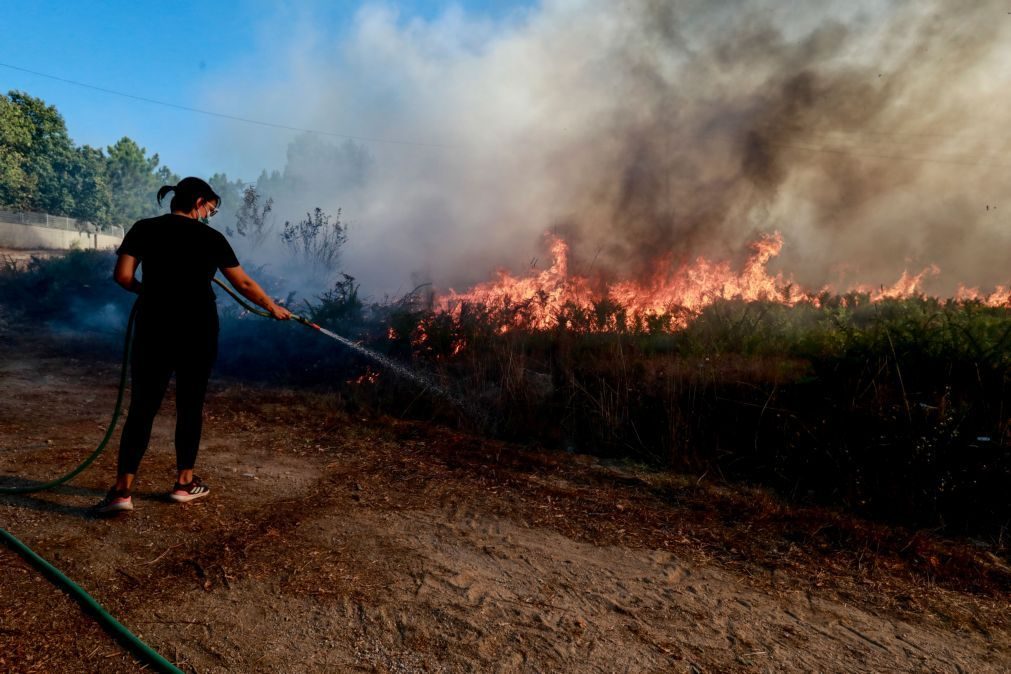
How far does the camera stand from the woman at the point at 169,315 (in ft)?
10.6

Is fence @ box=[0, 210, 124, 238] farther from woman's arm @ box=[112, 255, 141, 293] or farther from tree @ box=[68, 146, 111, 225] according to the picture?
woman's arm @ box=[112, 255, 141, 293]

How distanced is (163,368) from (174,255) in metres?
0.69

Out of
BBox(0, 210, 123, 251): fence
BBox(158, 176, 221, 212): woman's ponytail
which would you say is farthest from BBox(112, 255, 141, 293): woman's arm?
BBox(0, 210, 123, 251): fence

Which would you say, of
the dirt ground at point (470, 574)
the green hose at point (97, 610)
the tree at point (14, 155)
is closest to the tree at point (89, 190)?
the tree at point (14, 155)

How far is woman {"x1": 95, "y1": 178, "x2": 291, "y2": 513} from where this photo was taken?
3.22m

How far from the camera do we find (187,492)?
3521 millimetres

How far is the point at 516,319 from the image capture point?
821cm

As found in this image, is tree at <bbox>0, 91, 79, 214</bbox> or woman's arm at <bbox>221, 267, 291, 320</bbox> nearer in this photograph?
woman's arm at <bbox>221, 267, 291, 320</bbox>

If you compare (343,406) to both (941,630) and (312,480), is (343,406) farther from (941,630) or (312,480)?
(941,630)

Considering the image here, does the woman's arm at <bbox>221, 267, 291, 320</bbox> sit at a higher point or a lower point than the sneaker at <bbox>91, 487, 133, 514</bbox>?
higher

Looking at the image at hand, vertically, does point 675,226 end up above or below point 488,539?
above

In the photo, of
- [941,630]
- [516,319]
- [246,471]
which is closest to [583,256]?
[516,319]

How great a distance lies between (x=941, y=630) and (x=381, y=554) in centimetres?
286

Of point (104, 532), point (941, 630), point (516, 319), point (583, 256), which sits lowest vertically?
point (104, 532)
